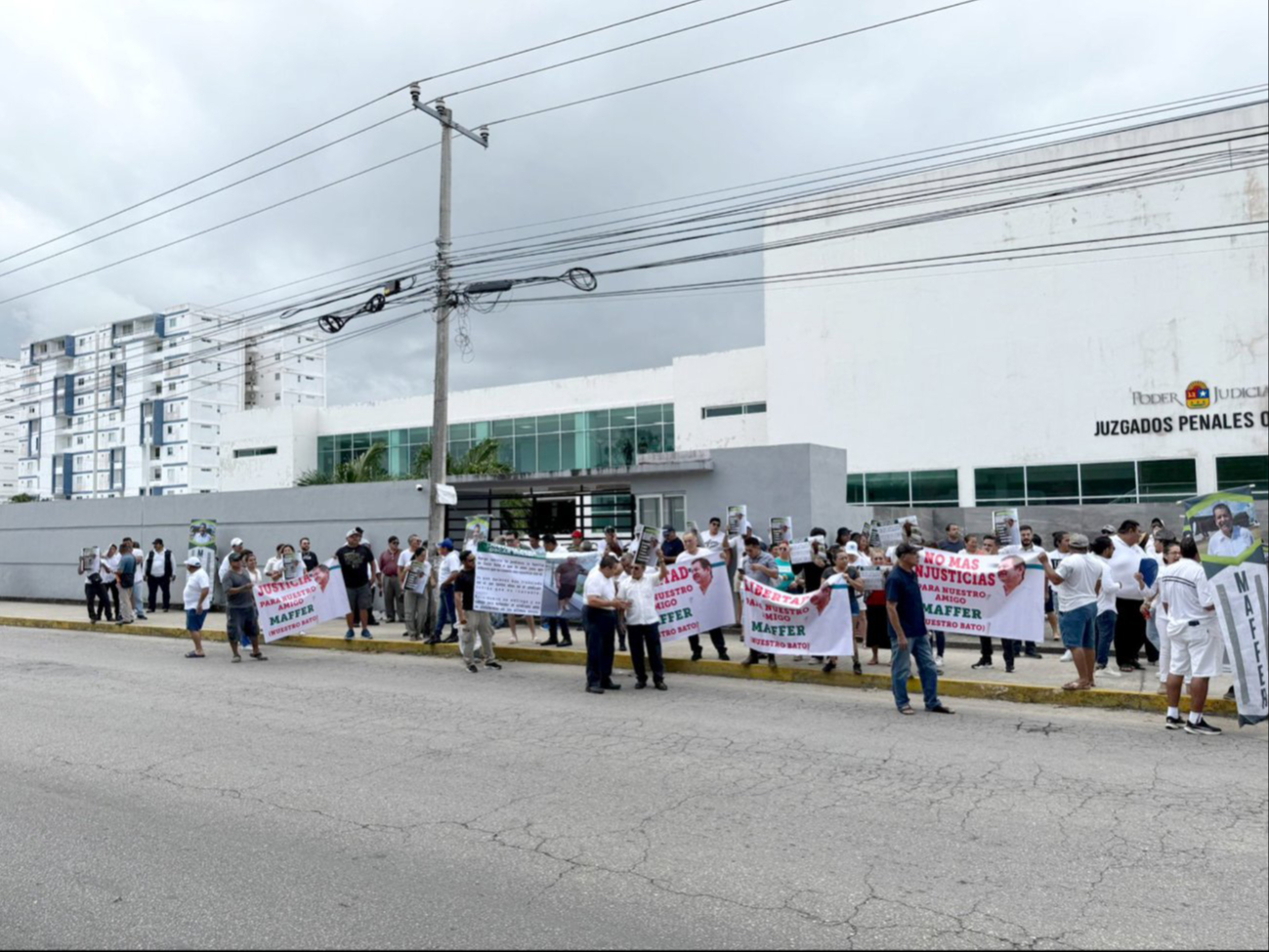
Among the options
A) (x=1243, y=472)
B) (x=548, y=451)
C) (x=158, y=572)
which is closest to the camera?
(x=158, y=572)

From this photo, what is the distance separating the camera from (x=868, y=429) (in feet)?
128

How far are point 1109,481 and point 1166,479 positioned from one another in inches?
71.1

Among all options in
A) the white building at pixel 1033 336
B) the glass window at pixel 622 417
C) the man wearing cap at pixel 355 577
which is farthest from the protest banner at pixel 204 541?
the glass window at pixel 622 417

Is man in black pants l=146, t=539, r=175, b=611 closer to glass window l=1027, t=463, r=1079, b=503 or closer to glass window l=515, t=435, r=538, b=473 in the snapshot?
glass window l=1027, t=463, r=1079, b=503

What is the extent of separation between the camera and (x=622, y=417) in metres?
48.8

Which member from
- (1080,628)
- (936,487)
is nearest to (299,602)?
(1080,628)

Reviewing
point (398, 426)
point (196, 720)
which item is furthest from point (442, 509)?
point (398, 426)

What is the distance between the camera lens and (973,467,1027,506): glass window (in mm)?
35938

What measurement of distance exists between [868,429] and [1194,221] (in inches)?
528

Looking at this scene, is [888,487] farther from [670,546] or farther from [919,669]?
[919,669]

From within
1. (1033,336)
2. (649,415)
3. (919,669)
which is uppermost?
(1033,336)

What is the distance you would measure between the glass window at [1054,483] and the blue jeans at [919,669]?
1117 inches

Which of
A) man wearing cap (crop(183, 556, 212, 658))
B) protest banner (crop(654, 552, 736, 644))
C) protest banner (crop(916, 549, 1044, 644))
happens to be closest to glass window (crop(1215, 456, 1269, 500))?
protest banner (crop(916, 549, 1044, 644))

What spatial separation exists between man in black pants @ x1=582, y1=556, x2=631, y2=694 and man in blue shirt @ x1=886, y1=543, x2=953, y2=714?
320cm
